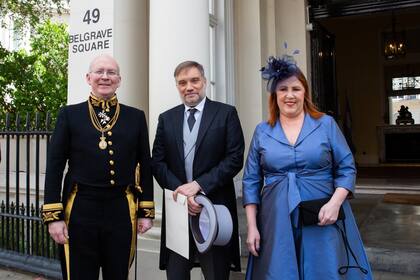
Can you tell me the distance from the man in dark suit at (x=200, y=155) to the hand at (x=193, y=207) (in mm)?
82

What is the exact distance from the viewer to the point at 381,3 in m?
7.27

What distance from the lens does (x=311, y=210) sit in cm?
238

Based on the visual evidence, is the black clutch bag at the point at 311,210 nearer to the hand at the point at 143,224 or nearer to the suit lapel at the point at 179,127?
the suit lapel at the point at 179,127

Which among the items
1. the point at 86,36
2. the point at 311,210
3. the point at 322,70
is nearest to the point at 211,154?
the point at 311,210

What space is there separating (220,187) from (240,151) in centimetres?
26

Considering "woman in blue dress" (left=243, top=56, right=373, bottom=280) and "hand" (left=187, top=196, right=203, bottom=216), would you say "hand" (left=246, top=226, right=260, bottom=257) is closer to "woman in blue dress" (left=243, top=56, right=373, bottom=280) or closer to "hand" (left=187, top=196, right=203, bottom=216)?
"woman in blue dress" (left=243, top=56, right=373, bottom=280)

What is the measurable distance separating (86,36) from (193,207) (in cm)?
299

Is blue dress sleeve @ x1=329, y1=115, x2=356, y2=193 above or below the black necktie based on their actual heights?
below

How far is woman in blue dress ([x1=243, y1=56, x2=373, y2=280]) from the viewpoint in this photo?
2.38 m

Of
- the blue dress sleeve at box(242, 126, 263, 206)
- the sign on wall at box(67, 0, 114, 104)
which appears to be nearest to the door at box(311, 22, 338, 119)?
the sign on wall at box(67, 0, 114, 104)

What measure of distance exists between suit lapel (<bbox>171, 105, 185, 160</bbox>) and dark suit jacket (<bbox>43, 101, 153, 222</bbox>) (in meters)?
0.28

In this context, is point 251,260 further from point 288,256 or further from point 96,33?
point 96,33

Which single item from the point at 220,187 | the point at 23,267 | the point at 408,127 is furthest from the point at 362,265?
the point at 408,127

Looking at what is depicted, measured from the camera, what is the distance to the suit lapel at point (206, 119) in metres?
2.78
